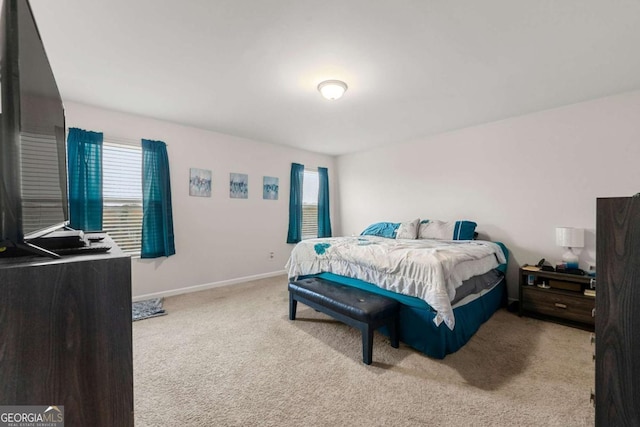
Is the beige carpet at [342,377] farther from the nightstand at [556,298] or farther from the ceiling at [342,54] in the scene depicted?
the ceiling at [342,54]

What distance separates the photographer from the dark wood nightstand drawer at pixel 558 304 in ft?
8.43

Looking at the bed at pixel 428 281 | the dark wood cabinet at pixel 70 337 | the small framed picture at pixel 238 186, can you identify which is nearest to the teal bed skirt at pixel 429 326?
the bed at pixel 428 281

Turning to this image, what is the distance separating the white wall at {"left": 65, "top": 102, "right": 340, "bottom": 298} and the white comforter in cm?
144

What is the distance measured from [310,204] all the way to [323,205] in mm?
274

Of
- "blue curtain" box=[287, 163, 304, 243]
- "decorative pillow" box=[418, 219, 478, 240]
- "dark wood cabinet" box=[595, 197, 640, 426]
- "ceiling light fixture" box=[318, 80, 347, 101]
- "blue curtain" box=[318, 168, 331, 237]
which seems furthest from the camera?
"blue curtain" box=[318, 168, 331, 237]

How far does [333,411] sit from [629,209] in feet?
5.36

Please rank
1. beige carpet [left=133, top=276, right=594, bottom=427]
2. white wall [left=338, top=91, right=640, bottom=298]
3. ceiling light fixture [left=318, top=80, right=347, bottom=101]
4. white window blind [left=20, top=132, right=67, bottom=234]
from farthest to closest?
white wall [left=338, top=91, right=640, bottom=298] < ceiling light fixture [left=318, top=80, right=347, bottom=101] < beige carpet [left=133, top=276, right=594, bottom=427] < white window blind [left=20, top=132, right=67, bottom=234]

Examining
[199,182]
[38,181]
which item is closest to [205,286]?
[199,182]

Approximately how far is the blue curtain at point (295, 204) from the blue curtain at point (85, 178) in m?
2.74

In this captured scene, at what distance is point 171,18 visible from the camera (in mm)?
1696

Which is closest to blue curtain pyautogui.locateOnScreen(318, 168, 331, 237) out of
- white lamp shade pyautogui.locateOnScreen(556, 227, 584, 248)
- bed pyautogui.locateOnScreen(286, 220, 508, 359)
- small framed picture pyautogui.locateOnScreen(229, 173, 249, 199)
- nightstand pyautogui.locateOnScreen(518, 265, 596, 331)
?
small framed picture pyautogui.locateOnScreen(229, 173, 249, 199)

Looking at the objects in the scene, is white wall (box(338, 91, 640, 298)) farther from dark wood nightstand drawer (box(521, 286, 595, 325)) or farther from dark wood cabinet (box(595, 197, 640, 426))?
dark wood cabinet (box(595, 197, 640, 426))

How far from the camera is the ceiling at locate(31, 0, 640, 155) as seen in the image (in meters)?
1.63

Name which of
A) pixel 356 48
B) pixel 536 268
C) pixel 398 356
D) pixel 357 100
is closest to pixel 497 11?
pixel 356 48
